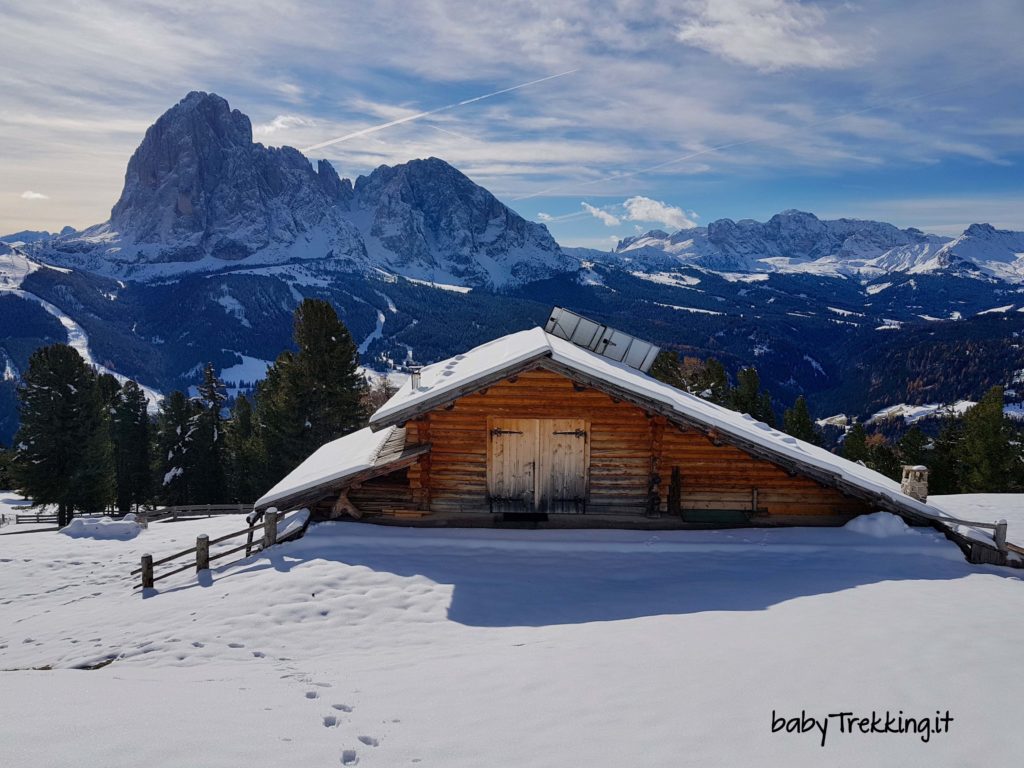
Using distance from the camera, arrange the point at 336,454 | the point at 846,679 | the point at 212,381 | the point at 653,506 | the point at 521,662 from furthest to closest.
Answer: the point at 212,381 → the point at 336,454 → the point at 653,506 → the point at 521,662 → the point at 846,679

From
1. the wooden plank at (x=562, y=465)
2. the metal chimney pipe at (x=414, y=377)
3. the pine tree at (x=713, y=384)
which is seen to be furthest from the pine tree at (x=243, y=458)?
the pine tree at (x=713, y=384)

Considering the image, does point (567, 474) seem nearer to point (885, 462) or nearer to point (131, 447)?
point (885, 462)

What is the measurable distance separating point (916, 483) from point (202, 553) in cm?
1743

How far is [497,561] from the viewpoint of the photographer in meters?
13.7

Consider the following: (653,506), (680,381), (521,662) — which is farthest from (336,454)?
(680,381)

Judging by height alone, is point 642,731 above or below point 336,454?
below

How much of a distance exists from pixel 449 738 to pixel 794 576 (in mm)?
9198

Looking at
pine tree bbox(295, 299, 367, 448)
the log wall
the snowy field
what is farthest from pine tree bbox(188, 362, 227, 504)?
the log wall

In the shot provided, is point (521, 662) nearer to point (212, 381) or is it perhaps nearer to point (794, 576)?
point (794, 576)

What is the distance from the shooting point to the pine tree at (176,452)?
47.2 metres

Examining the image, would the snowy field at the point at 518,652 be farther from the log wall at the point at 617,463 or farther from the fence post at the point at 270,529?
the log wall at the point at 617,463

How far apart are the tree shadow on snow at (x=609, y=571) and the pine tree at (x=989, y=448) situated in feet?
89.4

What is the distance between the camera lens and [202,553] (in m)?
13.8
